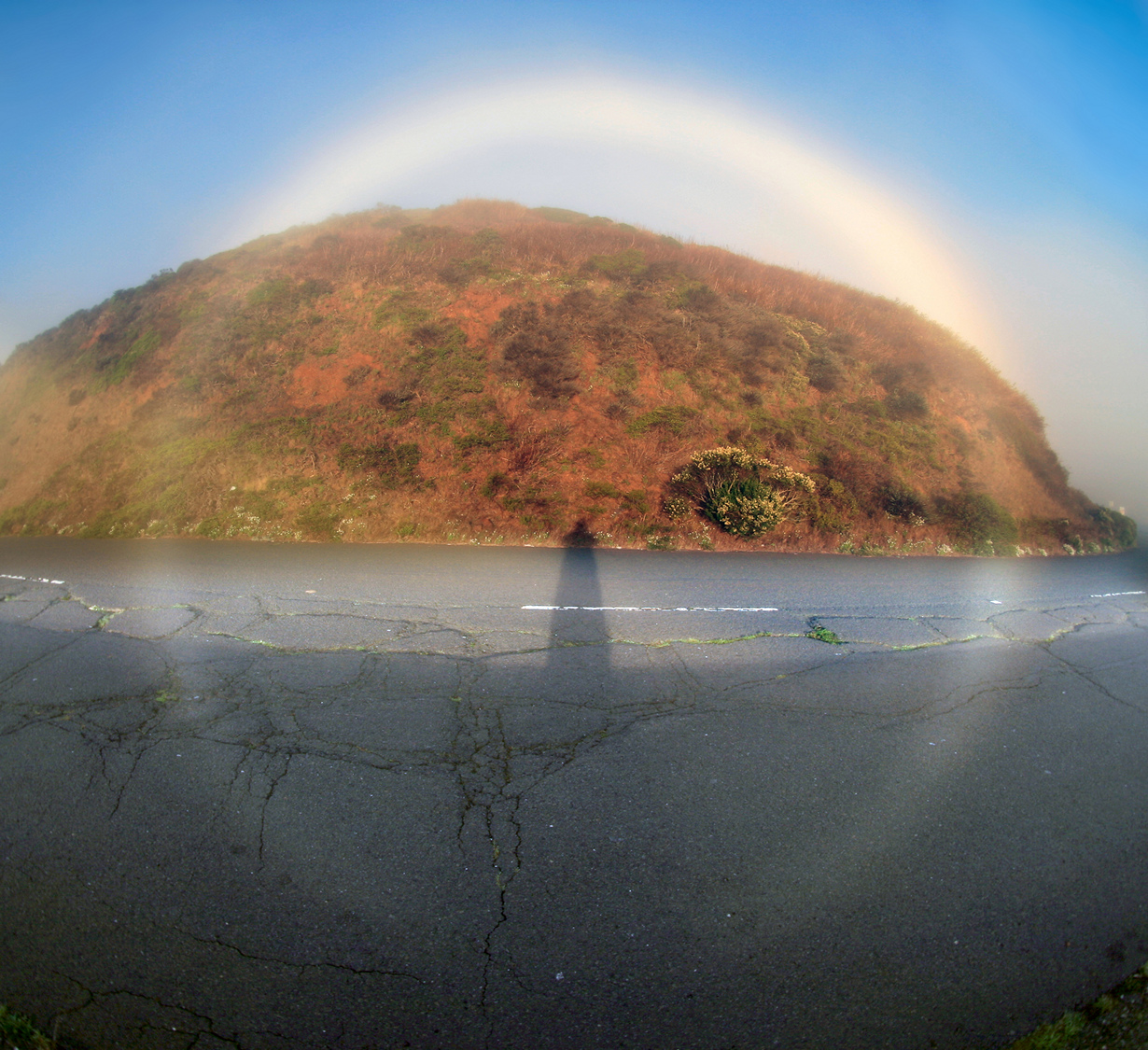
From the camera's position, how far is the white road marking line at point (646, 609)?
27.0 ft

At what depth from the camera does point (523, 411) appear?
19.1 metres

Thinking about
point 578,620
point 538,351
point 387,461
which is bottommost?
point 578,620

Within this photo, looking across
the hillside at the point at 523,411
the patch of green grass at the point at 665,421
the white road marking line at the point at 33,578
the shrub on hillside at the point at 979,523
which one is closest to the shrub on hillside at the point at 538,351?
the hillside at the point at 523,411

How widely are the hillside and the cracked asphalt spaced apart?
25.8 ft

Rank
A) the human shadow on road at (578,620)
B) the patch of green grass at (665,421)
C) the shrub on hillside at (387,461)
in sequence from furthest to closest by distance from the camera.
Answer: the patch of green grass at (665,421) < the shrub on hillside at (387,461) < the human shadow on road at (578,620)

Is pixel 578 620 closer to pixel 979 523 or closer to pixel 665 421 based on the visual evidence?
pixel 665 421

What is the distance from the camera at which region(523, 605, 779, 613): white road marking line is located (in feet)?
27.0

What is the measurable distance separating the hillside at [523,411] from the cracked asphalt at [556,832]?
25.8 feet

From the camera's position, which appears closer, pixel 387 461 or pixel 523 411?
pixel 387 461

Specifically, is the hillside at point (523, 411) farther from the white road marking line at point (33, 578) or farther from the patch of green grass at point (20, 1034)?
the patch of green grass at point (20, 1034)

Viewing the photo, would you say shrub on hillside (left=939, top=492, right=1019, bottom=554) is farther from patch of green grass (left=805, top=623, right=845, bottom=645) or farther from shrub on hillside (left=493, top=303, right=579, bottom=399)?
shrub on hillside (left=493, top=303, right=579, bottom=399)

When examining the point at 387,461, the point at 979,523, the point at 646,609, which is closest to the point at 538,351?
the point at 387,461

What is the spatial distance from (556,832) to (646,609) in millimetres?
4923

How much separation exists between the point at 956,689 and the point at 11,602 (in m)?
12.0
